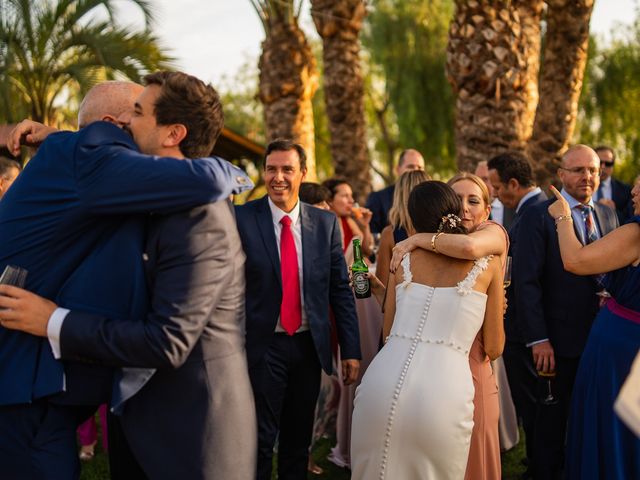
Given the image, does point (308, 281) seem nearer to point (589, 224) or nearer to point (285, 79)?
point (589, 224)

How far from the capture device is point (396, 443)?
3.36m

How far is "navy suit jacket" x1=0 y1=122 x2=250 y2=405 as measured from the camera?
2.24 m

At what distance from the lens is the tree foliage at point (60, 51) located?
37.9 ft

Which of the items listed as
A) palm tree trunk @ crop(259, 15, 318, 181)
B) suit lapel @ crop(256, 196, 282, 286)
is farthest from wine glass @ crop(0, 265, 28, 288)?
palm tree trunk @ crop(259, 15, 318, 181)

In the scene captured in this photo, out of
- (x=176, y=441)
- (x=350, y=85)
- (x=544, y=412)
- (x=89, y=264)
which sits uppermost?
(x=350, y=85)

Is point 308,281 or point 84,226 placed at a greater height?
point 84,226

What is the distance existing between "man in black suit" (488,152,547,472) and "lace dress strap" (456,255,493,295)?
1.73m

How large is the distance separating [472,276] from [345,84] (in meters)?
9.69

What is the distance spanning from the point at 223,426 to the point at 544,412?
330cm

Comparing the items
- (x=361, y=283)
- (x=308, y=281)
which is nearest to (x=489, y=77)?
(x=361, y=283)

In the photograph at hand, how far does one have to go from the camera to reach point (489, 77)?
841 centimetres

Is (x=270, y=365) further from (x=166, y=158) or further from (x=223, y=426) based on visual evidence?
(x=166, y=158)

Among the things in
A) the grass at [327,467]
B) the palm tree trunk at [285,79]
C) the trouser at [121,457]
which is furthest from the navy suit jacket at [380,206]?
the trouser at [121,457]

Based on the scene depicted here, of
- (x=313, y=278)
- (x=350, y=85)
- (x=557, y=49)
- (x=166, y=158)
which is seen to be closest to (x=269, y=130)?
(x=350, y=85)
